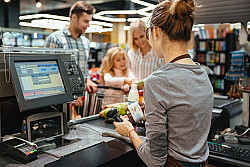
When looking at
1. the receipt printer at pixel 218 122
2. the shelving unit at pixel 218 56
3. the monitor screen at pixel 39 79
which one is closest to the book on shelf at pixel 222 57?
the shelving unit at pixel 218 56

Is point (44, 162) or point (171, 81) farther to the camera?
point (44, 162)

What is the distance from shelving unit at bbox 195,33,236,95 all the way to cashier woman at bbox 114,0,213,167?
266 inches

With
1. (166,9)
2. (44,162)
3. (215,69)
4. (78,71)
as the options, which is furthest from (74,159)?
(215,69)

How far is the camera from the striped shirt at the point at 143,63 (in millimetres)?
2760

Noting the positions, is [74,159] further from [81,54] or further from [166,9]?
[81,54]

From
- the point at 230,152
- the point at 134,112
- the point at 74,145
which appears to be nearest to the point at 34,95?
the point at 74,145

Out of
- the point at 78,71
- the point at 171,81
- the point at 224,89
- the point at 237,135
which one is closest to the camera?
the point at 171,81

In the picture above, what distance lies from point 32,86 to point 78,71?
32 centimetres

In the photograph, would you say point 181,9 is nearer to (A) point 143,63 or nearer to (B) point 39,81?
(B) point 39,81

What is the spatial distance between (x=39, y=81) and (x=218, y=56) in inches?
291

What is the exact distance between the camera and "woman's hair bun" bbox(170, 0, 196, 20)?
0.99 meters

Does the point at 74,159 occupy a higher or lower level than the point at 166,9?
lower

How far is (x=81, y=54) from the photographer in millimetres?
3316

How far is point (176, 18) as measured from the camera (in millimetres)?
1004
